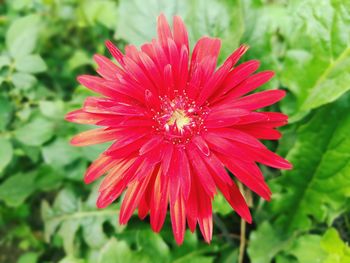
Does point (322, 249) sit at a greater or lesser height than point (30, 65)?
lesser

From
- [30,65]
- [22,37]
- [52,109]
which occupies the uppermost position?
[22,37]

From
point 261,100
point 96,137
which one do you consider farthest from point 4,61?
point 261,100

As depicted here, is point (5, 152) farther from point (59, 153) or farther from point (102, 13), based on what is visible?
point (102, 13)

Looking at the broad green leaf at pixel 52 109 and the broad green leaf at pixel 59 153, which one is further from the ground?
the broad green leaf at pixel 52 109

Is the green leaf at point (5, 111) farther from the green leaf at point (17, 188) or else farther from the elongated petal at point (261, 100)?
the elongated petal at point (261, 100)

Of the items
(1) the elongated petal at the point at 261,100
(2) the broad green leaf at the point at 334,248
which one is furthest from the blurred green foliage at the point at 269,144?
(1) the elongated petal at the point at 261,100

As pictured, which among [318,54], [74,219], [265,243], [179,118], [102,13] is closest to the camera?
[179,118]
